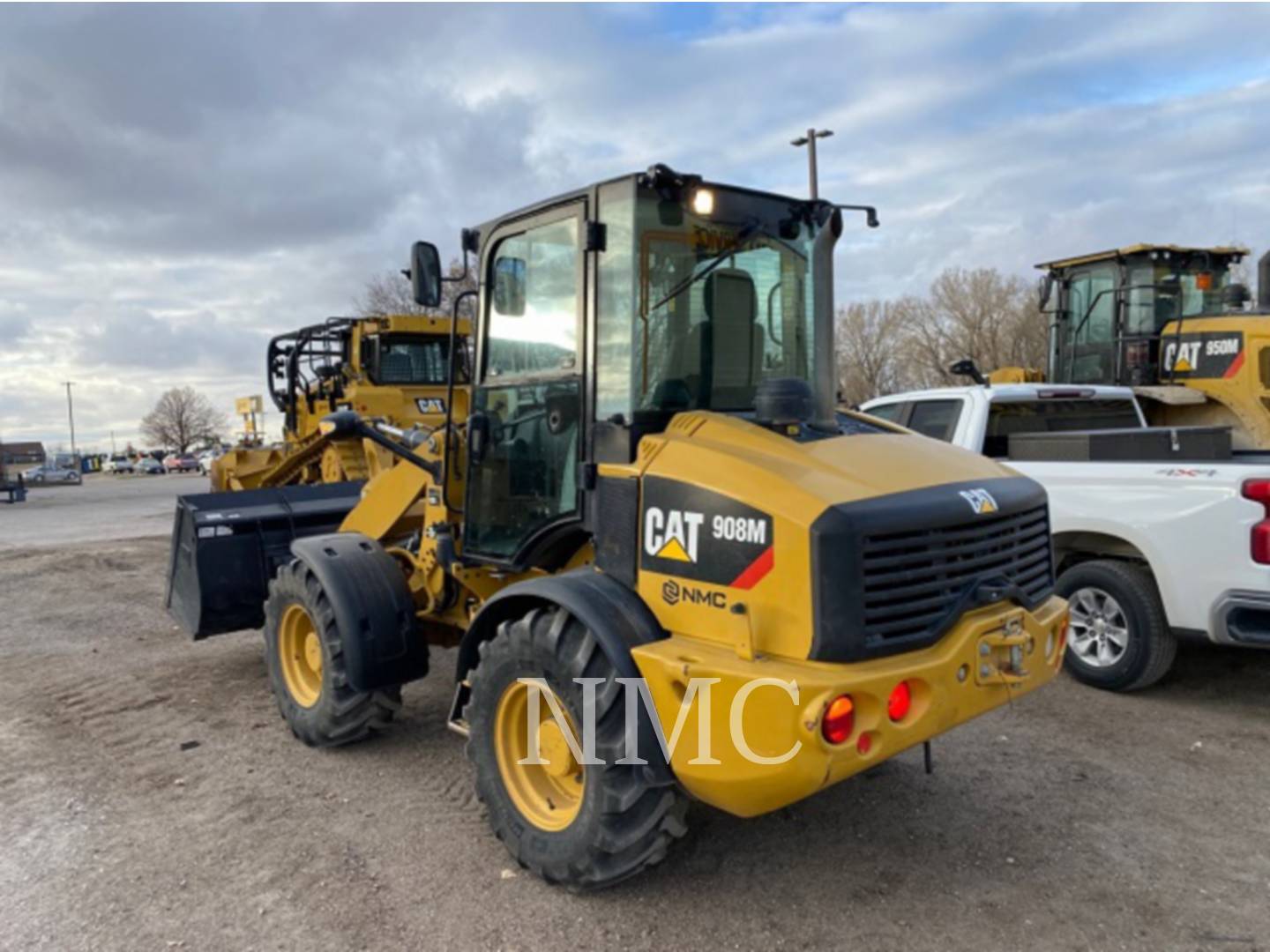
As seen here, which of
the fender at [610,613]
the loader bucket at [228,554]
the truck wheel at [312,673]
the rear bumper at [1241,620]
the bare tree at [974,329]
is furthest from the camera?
the bare tree at [974,329]

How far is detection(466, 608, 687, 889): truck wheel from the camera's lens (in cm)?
316

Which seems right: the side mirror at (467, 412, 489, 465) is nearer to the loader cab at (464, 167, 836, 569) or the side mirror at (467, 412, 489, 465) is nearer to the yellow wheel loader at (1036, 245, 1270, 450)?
the loader cab at (464, 167, 836, 569)

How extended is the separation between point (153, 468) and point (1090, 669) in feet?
219

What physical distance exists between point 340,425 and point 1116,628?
457 centimetres

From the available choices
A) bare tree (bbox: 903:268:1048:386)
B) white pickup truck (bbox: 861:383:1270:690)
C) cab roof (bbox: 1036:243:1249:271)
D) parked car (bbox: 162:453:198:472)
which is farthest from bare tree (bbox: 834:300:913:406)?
parked car (bbox: 162:453:198:472)

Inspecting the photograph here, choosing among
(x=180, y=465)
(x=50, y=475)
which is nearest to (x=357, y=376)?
(x=50, y=475)

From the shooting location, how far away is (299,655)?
16.9 ft

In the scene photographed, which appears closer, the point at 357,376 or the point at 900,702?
the point at 900,702

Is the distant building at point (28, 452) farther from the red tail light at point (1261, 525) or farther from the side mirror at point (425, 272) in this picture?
the red tail light at point (1261, 525)

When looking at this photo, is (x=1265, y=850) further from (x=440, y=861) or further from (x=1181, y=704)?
(x=440, y=861)

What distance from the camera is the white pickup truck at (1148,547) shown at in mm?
4789

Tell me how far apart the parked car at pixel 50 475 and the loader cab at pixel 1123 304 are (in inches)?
1858

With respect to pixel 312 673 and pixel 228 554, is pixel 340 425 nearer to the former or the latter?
pixel 312 673

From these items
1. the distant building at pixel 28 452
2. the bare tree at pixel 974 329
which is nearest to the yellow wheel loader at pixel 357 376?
the bare tree at pixel 974 329
